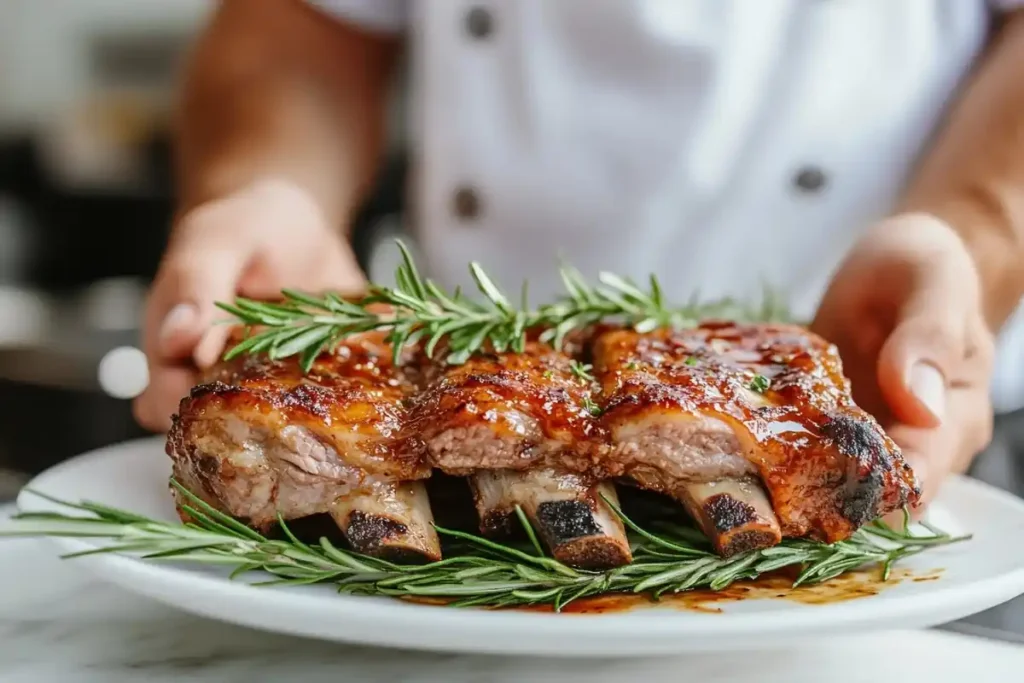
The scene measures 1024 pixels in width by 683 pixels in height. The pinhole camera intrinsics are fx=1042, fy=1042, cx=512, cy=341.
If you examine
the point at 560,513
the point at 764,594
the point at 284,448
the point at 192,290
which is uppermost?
the point at 192,290

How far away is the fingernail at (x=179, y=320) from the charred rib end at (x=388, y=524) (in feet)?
1.36

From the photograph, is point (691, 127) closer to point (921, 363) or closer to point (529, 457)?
point (921, 363)

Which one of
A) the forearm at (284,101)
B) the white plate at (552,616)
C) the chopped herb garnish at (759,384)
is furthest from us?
the forearm at (284,101)

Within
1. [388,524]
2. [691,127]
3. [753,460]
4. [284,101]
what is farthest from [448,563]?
[284,101]

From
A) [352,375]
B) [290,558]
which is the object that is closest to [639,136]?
[352,375]

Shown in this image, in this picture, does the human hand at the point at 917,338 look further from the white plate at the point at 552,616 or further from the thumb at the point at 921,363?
the white plate at the point at 552,616

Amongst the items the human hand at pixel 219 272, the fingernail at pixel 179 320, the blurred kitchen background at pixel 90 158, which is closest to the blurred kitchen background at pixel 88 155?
the blurred kitchen background at pixel 90 158

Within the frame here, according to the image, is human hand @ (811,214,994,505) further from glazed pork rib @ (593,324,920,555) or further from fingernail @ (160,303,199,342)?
fingernail @ (160,303,199,342)

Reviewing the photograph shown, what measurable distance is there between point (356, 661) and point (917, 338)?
2.35 feet

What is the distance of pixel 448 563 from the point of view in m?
0.92

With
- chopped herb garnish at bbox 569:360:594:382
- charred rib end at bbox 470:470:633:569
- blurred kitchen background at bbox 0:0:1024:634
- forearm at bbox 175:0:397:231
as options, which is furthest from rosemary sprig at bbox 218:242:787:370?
blurred kitchen background at bbox 0:0:1024:634

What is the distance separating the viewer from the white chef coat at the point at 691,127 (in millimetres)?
1896

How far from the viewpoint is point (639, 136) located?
6.33 ft

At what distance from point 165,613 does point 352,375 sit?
306 mm
